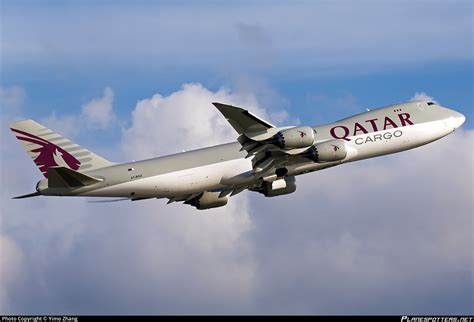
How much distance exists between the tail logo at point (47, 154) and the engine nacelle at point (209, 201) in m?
11.5

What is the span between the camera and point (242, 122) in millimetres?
70375

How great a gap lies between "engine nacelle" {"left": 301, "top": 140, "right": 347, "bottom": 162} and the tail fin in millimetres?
15652

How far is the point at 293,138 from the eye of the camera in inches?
2773

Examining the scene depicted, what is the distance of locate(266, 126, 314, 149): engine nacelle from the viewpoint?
231ft

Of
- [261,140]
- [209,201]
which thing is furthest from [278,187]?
[261,140]

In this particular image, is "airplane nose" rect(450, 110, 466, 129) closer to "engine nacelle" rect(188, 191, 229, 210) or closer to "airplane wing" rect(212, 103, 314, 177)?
"airplane wing" rect(212, 103, 314, 177)

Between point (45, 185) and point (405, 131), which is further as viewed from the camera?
point (405, 131)

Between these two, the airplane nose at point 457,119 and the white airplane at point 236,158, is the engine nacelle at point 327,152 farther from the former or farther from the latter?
the airplane nose at point 457,119

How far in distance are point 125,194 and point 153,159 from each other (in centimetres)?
347

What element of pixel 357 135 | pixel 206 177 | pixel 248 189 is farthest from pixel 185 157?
pixel 357 135

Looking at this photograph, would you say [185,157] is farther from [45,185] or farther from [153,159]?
[45,185]

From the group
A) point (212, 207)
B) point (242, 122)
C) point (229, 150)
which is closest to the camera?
point (242, 122)

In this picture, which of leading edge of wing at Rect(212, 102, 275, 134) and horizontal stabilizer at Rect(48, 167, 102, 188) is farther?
horizontal stabilizer at Rect(48, 167, 102, 188)

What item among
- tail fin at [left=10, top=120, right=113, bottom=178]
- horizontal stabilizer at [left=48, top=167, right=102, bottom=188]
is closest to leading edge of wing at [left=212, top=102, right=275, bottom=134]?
tail fin at [left=10, top=120, right=113, bottom=178]
